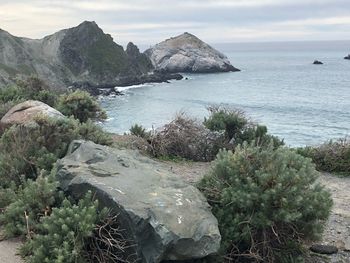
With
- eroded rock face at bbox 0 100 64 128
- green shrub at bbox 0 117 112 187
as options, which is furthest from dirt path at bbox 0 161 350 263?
eroded rock face at bbox 0 100 64 128

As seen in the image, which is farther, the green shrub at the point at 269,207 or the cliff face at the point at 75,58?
the cliff face at the point at 75,58

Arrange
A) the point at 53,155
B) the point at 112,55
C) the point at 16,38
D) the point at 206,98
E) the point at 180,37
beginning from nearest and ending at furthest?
the point at 53,155 → the point at 206,98 → the point at 16,38 → the point at 112,55 → the point at 180,37

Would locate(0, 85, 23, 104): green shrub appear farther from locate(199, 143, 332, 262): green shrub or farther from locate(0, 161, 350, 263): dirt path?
locate(199, 143, 332, 262): green shrub

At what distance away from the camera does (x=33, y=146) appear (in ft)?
25.4

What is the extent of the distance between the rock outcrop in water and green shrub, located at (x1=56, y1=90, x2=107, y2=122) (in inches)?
2329

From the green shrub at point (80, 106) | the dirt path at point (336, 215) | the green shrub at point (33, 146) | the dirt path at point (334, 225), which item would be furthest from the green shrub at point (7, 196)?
the green shrub at point (80, 106)

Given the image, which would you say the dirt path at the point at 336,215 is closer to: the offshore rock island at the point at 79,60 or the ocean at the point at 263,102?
the ocean at the point at 263,102

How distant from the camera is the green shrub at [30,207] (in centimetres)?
625

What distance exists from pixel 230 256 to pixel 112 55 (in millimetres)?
86171

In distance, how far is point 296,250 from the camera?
632 centimetres

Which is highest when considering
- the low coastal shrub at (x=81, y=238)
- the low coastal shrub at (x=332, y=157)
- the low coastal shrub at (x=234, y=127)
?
the low coastal shrub at (x=81, y=238)

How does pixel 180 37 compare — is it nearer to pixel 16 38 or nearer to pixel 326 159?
pixel 16 38

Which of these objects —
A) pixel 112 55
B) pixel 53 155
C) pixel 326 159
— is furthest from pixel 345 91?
pixel 53 155

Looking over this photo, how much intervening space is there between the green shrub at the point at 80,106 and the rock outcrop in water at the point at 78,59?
194 ft
